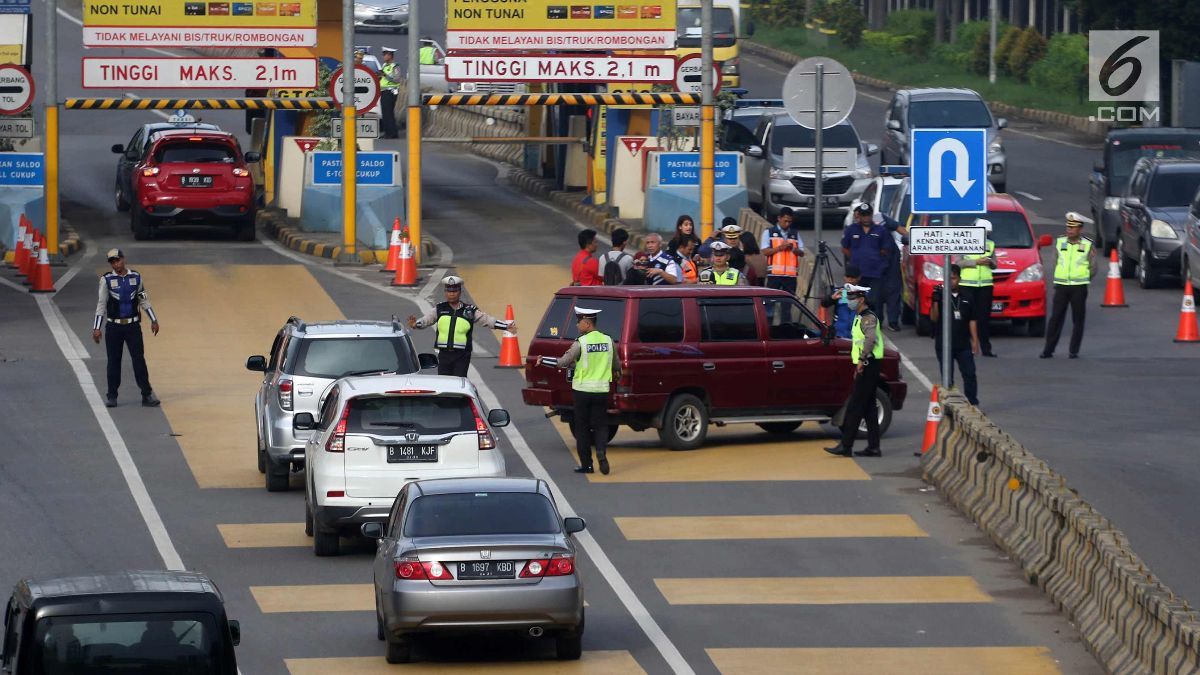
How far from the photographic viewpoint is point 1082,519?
1570 cm

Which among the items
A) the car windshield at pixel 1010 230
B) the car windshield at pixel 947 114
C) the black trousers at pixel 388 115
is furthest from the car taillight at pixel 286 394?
the black trousers at pixel 388 115

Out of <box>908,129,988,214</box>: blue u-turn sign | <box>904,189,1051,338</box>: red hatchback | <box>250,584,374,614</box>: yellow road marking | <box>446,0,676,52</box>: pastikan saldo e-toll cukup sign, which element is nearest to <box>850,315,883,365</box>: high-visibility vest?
<box>908,129,988,214</box>: blue u-turn sign

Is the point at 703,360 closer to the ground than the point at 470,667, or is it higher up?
higher up

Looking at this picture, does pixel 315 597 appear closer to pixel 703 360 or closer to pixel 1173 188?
pixel 703 360

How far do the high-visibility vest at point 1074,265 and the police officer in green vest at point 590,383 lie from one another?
852 centimetres

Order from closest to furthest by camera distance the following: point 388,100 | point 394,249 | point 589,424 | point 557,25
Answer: point 589,424 → point 394,249 → point 557,25 → point 388,100

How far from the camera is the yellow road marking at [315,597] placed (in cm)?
1586

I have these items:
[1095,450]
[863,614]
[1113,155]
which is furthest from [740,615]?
[1113,155]

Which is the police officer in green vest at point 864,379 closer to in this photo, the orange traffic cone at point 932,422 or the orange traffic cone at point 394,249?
the orange traffic cone at point 932,422

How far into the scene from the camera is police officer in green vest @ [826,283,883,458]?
69.6ft

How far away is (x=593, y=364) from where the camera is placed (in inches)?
808

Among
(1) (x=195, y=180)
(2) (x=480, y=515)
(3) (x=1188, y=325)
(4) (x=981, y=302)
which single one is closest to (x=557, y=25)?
(1) (x=195, y=180)

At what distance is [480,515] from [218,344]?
13559 millimetres

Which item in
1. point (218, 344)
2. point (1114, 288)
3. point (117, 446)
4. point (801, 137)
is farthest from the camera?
point (801, 137)
